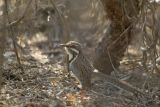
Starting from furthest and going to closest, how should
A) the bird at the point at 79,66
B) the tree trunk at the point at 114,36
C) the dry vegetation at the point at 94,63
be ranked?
1. the tree trunk at the point at 114,36
2. the bird at the point at 79,66
3. the dry vegetation at the point at 94,63

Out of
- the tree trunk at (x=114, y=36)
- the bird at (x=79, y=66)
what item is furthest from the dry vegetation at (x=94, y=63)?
the bird at (x=79, y=66)

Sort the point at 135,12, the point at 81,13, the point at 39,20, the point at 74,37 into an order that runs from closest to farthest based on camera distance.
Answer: the point at 135,12 → the point at 39,20 → the point at 74,37 → the point at 81,13

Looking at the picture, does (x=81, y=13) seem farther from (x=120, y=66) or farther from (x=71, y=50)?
(x=71, y=50)

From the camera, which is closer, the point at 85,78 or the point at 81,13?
the point at 85,78

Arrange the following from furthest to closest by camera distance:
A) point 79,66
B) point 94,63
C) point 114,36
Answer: point 94,63
point 114,36
point 79,66

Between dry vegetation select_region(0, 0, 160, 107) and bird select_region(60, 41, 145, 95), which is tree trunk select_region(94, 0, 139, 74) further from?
bird select_region(60, 41, 145, 95)

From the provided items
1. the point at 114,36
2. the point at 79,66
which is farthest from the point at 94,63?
the point at 79,66

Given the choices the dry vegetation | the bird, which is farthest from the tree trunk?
the bird

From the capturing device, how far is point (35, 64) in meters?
10.0

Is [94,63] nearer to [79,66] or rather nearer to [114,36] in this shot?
[114,36]

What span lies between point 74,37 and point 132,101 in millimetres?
5040

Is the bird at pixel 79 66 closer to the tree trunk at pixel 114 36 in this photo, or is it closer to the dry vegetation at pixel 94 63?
the dry vegetation at pixel 94 63

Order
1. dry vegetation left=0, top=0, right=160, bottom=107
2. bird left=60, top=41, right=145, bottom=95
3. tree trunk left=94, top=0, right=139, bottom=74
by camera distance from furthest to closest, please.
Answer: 1. tree trunk left=94, top=0, right=139, bottom=74
2. bird left=60, top=41, right=145, bottom=95
3. dry vegetation left=0, top=0, right=160, bottom=107

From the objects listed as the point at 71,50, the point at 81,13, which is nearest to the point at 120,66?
the point at 71,50
